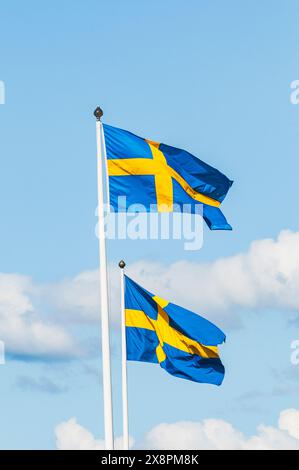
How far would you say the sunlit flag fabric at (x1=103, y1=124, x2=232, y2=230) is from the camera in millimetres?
28953

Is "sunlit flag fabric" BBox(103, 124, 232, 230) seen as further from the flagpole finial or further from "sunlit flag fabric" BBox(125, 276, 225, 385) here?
"sunlit flag fabric" BBox(125, 276, 225, 385)

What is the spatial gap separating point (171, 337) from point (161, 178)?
689 centimetres

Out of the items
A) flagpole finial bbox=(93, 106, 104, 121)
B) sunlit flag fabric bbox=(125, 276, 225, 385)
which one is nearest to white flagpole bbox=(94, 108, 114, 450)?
flagpole finial bbox=(93, 106, 104, 121)

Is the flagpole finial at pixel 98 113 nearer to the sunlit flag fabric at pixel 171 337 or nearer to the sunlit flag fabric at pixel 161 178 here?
the sunlit flag fabric at pixel 161 178

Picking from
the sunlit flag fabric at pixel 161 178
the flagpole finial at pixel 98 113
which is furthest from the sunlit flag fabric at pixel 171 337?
the flagpole finial at pixel 98 113

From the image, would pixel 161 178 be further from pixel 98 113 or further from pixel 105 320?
pixel 105 320

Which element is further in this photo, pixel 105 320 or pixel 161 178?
pixel 161 178

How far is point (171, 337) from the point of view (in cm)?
3453

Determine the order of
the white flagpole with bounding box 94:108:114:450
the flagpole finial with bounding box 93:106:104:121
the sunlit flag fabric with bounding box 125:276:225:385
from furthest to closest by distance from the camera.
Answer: the sunlit flag fabric with bounding box 125:276:225:385
the flagpole finial with bounding box 93:106:104:121
the white flagpole with bounding box 94:108:114:450

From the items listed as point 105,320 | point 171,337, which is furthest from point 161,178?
point 171,337

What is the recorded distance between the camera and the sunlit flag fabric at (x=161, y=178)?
1140 inches

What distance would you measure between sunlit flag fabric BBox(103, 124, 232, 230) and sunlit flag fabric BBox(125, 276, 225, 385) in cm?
510

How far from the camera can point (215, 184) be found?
1208 inches

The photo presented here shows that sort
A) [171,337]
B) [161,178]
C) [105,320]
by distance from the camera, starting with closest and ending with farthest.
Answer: [105,320], [161,178], [171,337]
